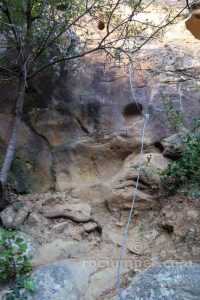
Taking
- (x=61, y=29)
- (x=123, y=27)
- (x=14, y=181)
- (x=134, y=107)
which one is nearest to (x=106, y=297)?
(x=14, y=181)

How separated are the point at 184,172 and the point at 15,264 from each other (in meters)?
2.38

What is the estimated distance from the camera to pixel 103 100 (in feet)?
21.3

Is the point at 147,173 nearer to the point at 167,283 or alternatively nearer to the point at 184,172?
the point at 184,172

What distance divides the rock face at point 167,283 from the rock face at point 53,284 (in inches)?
23.6

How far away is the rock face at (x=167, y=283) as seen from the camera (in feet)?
12.9

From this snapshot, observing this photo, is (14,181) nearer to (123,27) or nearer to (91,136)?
(91,136)

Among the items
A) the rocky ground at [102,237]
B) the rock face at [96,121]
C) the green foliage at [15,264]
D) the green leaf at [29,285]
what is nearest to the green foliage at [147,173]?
the rock face at [96,121]

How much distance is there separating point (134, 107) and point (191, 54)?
62.3 inches

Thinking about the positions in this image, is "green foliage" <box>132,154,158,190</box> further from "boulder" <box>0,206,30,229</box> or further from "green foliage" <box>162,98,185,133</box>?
"boulder" <box>0,206,30,229</box>

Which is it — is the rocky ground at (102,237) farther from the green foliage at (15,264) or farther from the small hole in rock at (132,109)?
the small hole in rock at (132,109)

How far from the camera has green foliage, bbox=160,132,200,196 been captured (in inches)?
205

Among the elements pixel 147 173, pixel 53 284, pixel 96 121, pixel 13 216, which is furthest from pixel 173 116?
pixel 53 284

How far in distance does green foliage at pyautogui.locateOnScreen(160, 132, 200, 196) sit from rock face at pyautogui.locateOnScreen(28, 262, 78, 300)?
1.82m

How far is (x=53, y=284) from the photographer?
421cm
